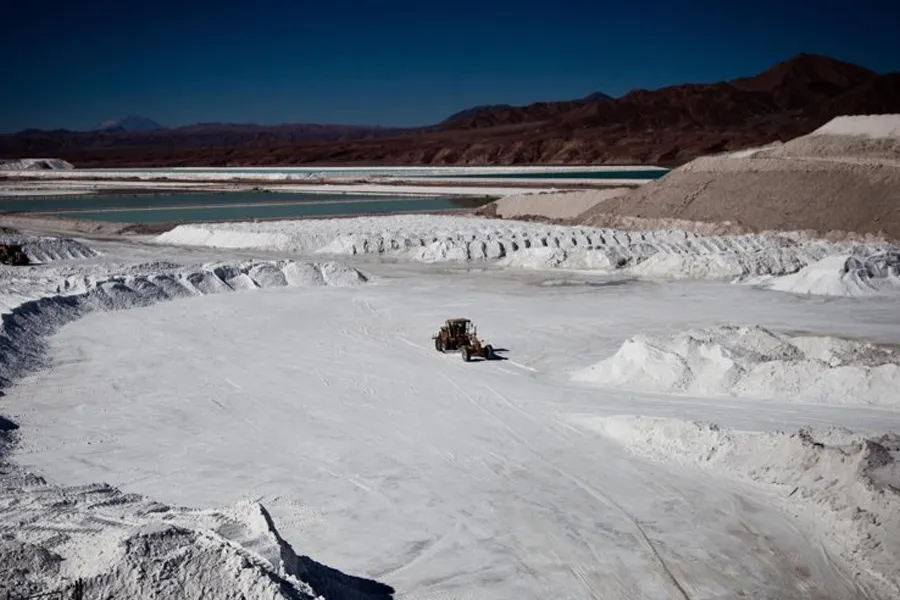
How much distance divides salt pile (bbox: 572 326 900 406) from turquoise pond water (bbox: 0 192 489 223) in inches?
1205

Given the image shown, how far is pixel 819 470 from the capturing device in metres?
9.48

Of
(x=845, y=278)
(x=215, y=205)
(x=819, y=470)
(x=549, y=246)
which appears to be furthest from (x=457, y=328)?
(x=215, y=205)

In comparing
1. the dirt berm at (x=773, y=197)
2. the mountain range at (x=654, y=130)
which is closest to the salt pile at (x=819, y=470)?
the dirt berm at (x=773, y=197)

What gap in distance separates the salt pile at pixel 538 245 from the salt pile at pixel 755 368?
9575 millimetres

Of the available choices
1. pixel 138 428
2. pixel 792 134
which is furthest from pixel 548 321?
pixel 792 134

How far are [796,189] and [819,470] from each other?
79.7 ft

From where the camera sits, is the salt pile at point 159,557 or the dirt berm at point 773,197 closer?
the salt pile at point 159,557

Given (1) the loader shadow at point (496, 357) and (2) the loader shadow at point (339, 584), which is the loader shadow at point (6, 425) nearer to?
(2) the loader shadow at point (339, 584)

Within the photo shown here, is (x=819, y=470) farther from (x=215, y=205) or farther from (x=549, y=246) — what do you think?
(x=215, y=205)

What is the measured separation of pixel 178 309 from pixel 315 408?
8.88 m

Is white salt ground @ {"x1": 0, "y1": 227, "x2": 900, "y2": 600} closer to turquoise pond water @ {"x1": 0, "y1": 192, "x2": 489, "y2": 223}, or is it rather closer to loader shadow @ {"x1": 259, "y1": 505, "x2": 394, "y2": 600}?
loader shadow @ {"x1": 259, "y1": 505, "x2": 394, "y2": 600}

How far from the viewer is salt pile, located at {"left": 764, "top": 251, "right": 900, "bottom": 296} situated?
2144cm

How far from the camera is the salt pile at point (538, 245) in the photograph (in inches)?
978

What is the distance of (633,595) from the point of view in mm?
7500
